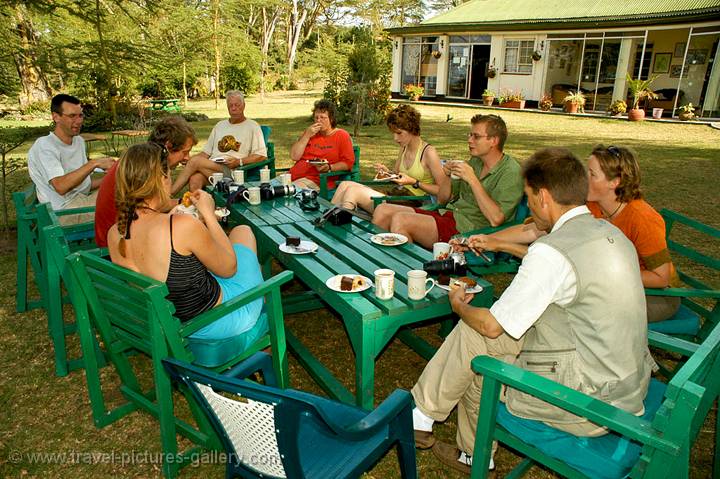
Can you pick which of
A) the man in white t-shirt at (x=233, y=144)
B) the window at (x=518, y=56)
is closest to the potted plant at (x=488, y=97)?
the window at (x=518, y=56)

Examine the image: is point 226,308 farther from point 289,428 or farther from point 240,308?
point 289,428

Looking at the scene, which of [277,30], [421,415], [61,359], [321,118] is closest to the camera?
[421,415]

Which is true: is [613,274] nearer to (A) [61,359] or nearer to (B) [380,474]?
(B) [380,474]

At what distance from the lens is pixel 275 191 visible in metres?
3.96

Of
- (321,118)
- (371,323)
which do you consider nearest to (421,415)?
(371,323)

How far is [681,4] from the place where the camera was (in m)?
14.7

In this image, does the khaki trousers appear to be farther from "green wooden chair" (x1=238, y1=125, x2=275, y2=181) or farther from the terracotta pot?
the terracotta pot

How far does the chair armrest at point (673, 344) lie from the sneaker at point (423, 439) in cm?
103

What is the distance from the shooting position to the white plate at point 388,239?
2848 mm

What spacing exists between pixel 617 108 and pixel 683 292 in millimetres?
14575

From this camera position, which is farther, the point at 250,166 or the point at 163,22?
the point at 163,22

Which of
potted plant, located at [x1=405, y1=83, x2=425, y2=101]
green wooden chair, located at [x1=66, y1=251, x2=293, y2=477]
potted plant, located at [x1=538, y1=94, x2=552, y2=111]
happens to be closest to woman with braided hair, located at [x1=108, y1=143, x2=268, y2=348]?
green wooden chair, located at [x1=66, y1=251, x2=293, y2=477]

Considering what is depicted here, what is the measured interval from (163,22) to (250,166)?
51.0 ft

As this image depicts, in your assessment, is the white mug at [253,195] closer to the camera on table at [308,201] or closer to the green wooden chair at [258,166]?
the camera on table at [308,201]
